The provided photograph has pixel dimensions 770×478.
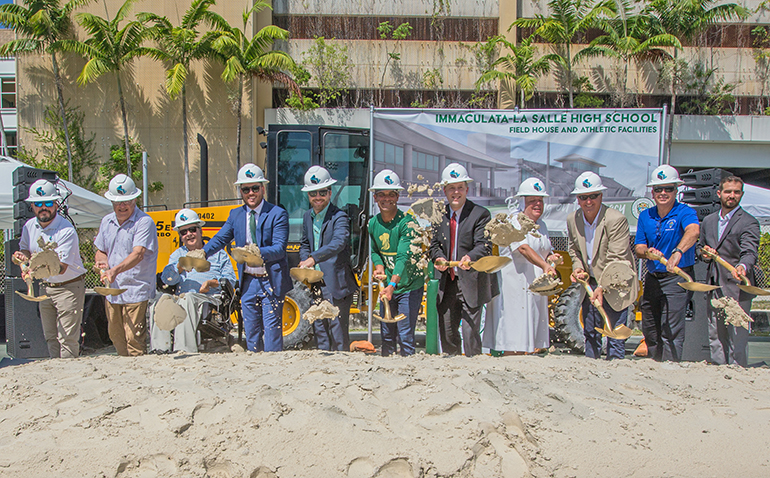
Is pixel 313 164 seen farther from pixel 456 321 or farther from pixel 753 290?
pixel 753 290

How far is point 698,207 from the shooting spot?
6.09 meters

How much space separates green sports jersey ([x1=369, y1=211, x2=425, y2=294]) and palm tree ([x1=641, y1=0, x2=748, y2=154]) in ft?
54.1

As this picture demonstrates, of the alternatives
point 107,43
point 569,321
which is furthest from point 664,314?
point 107,43

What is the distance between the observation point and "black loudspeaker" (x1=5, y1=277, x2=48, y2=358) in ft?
18.9

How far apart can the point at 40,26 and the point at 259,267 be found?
1767 centimetres

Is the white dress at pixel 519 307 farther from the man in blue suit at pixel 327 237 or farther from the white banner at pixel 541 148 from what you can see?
the white banner at pixel 541 148

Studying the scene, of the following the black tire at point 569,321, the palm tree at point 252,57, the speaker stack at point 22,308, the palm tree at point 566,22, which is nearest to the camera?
the speaker stack at point 22,308

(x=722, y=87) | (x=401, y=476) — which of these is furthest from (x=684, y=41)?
(x=401, y=476)

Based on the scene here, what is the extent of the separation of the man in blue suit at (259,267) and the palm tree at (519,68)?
14668 millimetres

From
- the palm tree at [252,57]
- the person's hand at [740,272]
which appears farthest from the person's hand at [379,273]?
the palm tree at [252,57]

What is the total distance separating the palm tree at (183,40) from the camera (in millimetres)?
17266

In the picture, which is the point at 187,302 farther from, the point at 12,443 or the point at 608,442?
Result: the point at 608,442

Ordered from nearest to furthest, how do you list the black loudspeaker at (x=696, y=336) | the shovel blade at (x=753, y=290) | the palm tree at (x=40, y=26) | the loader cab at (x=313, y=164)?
1. the shovel blade at (x=753, y=290)
2. the black loudspeaker at (x=696, y=336)
3. the loader cab at (x=313, y=164)
4. the palm tree at (x=40, y=26)

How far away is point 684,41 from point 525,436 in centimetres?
2081
